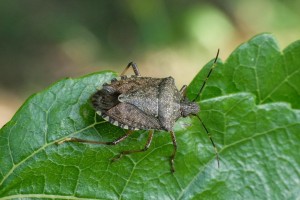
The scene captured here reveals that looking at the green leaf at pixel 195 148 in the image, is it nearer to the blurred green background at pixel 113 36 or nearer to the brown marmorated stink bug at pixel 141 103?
the brown marmorated stink bug at pixel 141 103

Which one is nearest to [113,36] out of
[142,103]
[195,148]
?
[142,103]

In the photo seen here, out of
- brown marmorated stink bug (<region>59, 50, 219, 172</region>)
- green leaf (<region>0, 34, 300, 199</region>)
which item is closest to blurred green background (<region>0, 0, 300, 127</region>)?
brown marmorated stink bug (<region>59, 50, 219, 172</region>)

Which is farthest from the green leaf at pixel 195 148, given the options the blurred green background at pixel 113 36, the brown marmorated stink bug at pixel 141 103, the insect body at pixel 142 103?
the blurred green background at pixel 113 36

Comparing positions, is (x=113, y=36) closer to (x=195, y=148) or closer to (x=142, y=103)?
(x=142, y=103)

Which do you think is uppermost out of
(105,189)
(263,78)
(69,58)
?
(69,58)

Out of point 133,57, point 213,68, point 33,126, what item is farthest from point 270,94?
point 133,57

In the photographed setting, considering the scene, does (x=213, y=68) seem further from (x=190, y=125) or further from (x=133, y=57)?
(x=133, y=57)
